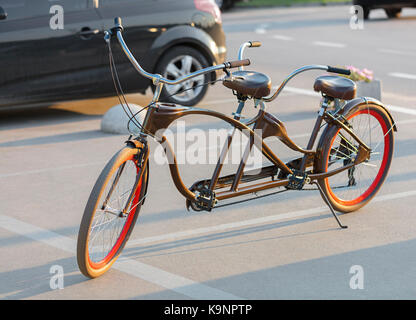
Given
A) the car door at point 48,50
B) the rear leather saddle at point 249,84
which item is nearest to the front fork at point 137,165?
the rear leather saddle at point 249,84

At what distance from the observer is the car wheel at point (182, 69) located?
10.1m

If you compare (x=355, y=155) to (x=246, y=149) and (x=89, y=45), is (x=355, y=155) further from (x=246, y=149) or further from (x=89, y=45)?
(x=89, y=45)

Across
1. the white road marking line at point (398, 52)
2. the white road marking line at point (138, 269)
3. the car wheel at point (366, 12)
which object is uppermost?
the car wheel at point (366, 12)

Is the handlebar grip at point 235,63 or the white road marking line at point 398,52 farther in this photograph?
the white road marking line at point 398,52

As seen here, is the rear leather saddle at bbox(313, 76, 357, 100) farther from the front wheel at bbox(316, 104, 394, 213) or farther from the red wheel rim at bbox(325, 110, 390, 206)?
the red wheel rim at bbox(325, 110, 390, 206)

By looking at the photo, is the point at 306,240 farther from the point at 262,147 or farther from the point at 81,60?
the point at 81,60

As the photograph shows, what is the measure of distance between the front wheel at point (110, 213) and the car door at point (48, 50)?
4.49 metres

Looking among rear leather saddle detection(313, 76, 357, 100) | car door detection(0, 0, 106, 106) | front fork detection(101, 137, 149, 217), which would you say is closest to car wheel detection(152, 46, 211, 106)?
car door detection(0, 0, 106, 106)

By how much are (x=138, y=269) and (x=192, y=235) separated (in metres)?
0.71

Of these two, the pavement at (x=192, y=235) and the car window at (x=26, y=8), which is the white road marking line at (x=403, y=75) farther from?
the car window at (x=26, y=8)

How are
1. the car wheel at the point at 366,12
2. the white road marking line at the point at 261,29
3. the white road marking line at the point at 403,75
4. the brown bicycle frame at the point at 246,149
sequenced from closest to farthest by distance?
A: the brown bicycle frame at the point at 246,149 < the white road marking line at the point at 403,75 < the white road marking line at the point at 261,29 < the car wheel at the point at 366,12

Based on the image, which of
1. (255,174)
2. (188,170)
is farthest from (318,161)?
(188,170)

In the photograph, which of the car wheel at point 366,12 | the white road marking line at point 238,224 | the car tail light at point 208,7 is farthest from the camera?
the car wheel at point 366,12
